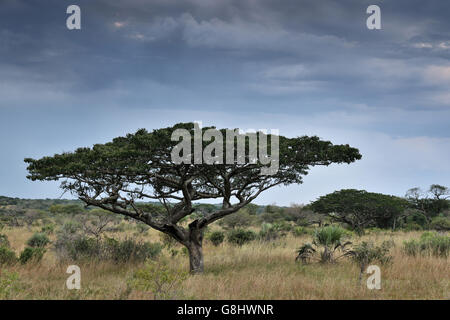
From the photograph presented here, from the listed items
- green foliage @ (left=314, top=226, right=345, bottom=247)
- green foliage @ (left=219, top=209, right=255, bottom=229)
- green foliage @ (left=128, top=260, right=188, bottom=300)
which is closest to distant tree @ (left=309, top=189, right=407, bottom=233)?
green foliage @ (left=219, top=209, right=255, bottom=229)

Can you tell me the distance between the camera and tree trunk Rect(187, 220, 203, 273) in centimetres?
1188

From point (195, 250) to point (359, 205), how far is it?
87.8ft

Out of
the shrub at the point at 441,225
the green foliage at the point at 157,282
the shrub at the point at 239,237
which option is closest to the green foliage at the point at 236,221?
the shrub at the point at 239,237

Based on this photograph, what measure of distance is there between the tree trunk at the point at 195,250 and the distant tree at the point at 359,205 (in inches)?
953

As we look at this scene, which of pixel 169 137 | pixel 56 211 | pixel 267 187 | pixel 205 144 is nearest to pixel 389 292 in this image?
pixel 267 187

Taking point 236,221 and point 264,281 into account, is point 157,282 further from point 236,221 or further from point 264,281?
point 236,221

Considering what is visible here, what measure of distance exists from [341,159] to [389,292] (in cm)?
429

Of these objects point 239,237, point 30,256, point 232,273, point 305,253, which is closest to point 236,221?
point 239,237

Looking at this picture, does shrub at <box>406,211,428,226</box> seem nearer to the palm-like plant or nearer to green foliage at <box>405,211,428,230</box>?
green foliage at <box>405,211,428,230</box>

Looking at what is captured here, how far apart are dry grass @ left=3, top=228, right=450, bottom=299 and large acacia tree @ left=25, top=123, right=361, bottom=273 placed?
6.58 ft

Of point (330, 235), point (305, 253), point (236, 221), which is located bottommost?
point (236, 221)

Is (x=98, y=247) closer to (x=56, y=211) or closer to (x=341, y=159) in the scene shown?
(x=341, y=159)

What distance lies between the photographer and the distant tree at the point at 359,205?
3384 cm

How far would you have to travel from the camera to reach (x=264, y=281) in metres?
9.18
